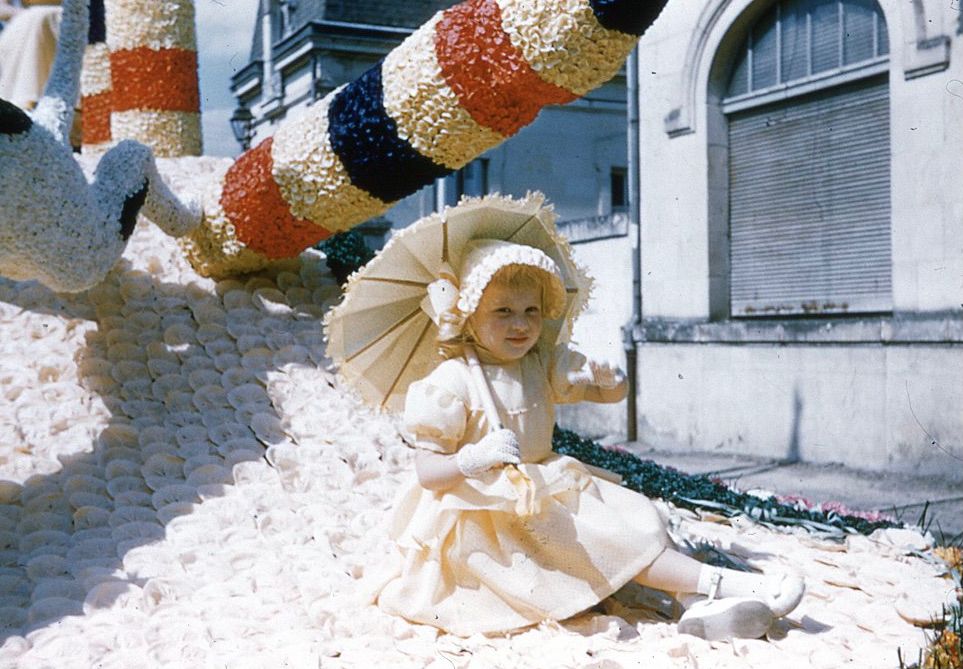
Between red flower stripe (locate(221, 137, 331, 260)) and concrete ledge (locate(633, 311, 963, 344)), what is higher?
red flower stripe (locate(221, 137, 331, 260))

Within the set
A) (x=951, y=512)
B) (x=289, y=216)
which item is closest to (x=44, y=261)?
(x=289, y=216)

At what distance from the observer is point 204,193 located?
4.88 metres

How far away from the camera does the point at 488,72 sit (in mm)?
3652

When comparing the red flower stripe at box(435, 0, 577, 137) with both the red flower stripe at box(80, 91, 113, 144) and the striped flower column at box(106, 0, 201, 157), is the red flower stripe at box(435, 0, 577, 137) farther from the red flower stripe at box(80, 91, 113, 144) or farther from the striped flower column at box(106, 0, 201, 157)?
the red flower stripe at box(80, 91, 113, 144)

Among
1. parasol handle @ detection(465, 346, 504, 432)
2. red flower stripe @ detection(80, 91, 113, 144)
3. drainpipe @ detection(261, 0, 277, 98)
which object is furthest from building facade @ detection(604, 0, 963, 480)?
drainpipe @ detection(261, 0, 277, 98)

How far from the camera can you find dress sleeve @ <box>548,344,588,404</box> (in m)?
2.91

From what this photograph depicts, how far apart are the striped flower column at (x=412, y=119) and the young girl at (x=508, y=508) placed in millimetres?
1016

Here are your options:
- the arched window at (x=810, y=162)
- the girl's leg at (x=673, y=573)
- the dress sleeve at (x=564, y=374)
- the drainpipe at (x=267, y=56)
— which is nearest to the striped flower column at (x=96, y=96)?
the arched window at (x=810, y=162)

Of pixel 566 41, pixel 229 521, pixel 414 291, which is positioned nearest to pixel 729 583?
pixel 414 291

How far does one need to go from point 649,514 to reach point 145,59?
15.3ft

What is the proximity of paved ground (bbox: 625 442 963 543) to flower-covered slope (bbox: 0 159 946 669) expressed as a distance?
1.29 meters

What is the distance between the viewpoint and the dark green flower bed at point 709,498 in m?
3.93

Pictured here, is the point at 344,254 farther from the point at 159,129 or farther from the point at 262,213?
the point at 159,129

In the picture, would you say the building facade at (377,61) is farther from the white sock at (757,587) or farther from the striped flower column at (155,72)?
the white sock at (757,587)
